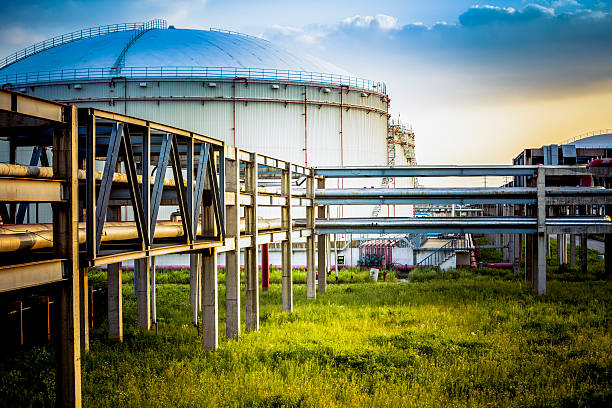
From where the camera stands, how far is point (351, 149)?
1503 inches

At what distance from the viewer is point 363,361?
12.8m

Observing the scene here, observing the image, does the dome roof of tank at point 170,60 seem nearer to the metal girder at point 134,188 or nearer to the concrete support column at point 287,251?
the concrete support column at point 287,251

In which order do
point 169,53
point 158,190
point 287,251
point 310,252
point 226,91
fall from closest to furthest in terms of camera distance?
1. point 158,190
2. point 287,251
3. point 310,252
4. point 226,91
5. point 169,53

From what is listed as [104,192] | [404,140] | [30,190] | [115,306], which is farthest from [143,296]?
[404,140]

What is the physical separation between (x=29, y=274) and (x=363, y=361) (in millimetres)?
7275

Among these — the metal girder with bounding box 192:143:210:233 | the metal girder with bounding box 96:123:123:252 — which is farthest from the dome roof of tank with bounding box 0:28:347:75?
the metal girder with bounding box 96:123:123:252

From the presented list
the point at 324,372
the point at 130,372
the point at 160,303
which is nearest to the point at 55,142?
the point at 130,372

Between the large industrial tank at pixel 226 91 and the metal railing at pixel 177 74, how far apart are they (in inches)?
2.3

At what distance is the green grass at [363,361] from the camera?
10.6 m

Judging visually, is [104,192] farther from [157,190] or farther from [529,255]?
[529,255]

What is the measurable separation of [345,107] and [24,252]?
29.4 meters

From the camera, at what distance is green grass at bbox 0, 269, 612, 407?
10.6 meters

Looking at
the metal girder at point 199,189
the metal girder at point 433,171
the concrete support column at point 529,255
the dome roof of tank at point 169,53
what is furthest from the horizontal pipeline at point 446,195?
the dome roof of tank at point 169,53

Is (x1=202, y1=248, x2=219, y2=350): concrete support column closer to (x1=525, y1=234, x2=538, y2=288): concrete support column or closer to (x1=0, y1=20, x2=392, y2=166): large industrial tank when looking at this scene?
(x1=525, y1=234, x2=538, y2=288): concrete support column
